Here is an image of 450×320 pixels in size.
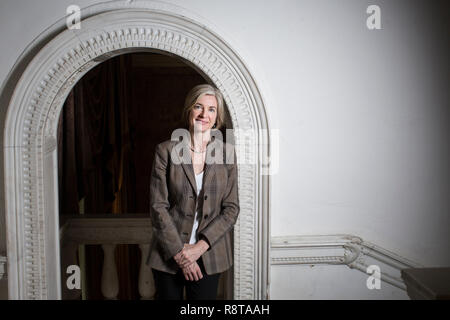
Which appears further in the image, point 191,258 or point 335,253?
point 335,253

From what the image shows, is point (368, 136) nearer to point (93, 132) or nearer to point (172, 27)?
point (172, 27)

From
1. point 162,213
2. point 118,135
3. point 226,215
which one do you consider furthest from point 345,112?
point 118,135

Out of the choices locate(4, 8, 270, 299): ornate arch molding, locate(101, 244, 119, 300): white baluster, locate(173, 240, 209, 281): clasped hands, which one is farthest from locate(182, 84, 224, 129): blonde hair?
locate(101, 244, 119, 300): white baluster

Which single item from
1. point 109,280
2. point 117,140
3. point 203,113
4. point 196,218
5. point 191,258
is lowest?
point 109,280

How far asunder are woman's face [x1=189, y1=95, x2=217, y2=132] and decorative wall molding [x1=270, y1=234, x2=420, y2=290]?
916 millimetres

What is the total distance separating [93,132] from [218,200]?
9.05 feet

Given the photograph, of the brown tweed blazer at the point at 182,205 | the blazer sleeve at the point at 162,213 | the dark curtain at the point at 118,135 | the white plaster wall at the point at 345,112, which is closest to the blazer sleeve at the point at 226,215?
the brown tweed blazer at the point at 182,205

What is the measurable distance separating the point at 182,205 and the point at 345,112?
1180 millimetres

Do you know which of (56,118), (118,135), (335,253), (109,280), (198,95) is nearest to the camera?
(198,95)

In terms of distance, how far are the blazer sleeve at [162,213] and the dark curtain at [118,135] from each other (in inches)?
50.5

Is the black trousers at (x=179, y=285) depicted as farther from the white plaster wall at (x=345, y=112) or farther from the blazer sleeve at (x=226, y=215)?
the white plaster wall at (x=345, y=112)

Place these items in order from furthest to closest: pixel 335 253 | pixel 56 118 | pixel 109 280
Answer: pixel 109 280 < pixel 335 253 < pixel 56 118

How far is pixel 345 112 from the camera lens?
9.69 feet

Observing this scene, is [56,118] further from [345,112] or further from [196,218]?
[345,112]
